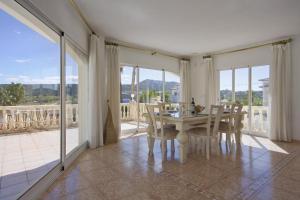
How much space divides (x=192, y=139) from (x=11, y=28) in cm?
399

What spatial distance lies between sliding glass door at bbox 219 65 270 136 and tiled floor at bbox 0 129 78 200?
423 centimetres

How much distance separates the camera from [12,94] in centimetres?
184

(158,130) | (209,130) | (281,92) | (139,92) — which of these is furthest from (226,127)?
(139,92)

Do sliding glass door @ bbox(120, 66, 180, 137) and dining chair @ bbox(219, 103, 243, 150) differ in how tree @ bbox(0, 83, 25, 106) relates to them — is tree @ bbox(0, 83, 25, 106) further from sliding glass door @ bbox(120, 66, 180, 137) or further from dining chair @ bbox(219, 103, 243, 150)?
dining chair @ bbox(219, 103, 243, 150)

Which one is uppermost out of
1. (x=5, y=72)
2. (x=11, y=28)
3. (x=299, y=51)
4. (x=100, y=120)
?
(x=299, y=51)

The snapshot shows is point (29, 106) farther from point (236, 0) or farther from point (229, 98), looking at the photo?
point (229, 98)

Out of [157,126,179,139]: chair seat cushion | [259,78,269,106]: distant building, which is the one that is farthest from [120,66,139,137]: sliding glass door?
[259,78,269,106]: distant building

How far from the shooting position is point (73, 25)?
2.97 metres

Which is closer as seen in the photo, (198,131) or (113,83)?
(198,131)

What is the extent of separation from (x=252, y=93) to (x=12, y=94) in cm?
539

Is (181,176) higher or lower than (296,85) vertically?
lower

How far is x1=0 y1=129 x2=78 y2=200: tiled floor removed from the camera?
193cm

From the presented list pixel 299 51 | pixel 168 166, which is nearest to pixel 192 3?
pixel 168 166

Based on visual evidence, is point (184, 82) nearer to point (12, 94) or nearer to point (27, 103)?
point (27, 103)
